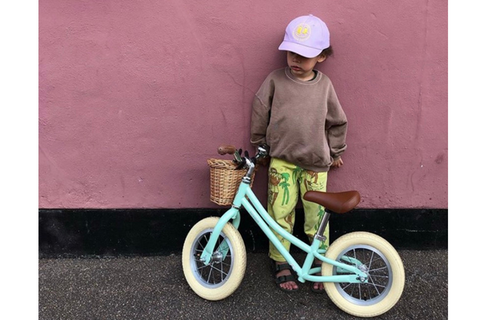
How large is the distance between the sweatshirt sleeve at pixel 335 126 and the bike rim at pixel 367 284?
76 cm

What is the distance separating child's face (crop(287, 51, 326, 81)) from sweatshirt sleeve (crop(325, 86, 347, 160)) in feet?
0.77

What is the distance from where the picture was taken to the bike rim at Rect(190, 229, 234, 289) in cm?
264

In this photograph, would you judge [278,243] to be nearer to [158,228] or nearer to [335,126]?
[335,126]

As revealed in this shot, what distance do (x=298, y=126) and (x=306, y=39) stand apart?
59 cm

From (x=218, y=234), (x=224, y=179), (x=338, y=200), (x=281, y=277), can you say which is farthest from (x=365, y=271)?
(x=224, y=179)

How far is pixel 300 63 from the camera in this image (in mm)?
2541

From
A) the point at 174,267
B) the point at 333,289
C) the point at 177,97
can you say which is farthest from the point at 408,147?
the point at 174,267

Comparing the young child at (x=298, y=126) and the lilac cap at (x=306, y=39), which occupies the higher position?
the lilac cap at (x=306, y=39)

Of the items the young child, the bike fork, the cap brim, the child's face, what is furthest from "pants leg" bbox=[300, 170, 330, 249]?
the cap brim

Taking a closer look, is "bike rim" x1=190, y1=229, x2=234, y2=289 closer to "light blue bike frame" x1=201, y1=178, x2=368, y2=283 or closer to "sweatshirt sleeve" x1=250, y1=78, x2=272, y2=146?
"light blue bike frame" x1=201, y1=178, x2=368, y2=283

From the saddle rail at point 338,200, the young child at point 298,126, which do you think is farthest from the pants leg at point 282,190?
the saddle rail at point 338,200

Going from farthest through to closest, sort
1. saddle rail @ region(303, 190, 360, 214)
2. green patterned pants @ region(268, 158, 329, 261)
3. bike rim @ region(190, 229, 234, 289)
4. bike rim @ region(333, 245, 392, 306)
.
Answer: green patterned pants @ region(268, 158, 329, 261) < bike rim @ region(190, 229, 234, 289) < bike rim @ region(333, 245, 392, 306) < saddle rail @ region(303, 190, 360, 214)

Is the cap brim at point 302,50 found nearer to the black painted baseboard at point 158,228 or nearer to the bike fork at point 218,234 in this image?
the bike fork at point 218,234

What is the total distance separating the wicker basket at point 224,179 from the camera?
8.18ft
